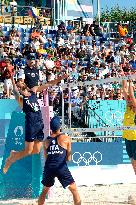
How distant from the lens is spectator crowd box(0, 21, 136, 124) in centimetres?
1802

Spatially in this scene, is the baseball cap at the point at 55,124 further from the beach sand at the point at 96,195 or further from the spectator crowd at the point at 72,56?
the spectator crowd at the point at 72,56

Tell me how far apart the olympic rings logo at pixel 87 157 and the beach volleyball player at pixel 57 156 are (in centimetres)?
366

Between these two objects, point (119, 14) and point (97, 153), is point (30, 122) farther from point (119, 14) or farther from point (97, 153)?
point (119, 14)

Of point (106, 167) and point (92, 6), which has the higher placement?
point (92, 6)

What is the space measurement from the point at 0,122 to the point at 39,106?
3.96 ft

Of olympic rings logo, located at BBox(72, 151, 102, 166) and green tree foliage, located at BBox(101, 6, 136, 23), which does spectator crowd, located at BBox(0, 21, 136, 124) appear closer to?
olympic rings logo, located at BBox(72, 151, 102, 166)

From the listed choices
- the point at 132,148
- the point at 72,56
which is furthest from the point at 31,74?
the point at 72,56

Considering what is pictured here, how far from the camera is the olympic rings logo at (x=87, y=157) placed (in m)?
13.5

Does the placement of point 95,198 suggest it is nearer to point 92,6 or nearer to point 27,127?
point 27,127

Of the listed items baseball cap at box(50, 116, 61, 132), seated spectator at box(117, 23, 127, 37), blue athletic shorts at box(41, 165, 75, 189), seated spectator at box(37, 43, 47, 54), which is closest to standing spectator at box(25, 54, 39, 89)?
baseball cap at box(50, 116, 61, 132)

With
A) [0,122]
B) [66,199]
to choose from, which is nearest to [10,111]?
[0,122]

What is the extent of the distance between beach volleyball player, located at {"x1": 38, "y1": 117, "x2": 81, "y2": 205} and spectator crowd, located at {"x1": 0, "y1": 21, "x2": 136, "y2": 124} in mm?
7003

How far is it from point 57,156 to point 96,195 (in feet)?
7.71

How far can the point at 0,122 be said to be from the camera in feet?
40.1
